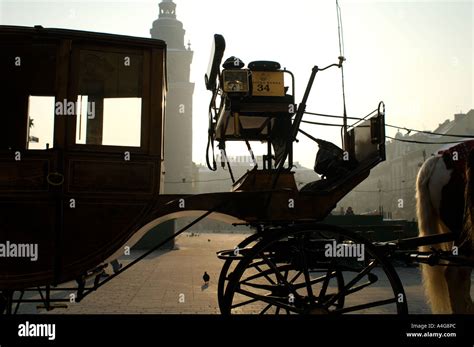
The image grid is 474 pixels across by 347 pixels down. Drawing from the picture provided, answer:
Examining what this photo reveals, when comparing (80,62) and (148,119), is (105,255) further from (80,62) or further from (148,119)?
(80,62)

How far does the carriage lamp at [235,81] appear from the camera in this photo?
3.37m

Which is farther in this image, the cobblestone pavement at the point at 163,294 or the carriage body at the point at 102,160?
the cobblestone pavement at the point at 163,294

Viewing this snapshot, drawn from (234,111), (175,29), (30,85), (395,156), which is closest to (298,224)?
(234,111)

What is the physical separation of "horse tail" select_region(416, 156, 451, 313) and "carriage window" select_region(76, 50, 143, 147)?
346 cm

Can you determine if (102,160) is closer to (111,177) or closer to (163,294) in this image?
(111,177)

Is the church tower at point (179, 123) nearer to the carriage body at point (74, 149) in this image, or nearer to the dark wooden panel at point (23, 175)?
the carriage body at point (74, 149)

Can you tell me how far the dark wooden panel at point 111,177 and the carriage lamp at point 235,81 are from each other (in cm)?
88

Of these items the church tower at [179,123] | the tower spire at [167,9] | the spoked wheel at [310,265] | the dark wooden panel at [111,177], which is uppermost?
the tower spire at [167,9]

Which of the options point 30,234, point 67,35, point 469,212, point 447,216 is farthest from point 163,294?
point 67,35

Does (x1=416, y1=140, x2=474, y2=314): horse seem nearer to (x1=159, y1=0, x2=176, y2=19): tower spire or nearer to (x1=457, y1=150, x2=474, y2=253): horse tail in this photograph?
(x1=457, y1=150, x2=474, y2=253): horse tail

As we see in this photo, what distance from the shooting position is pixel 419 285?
1109cm

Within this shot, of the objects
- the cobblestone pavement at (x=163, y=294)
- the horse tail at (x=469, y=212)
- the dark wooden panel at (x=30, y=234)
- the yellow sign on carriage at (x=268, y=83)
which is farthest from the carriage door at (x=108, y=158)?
the horse tail at (x=469, y=212)

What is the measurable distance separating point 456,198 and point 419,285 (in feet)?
24.9

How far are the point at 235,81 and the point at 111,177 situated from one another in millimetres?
1252
